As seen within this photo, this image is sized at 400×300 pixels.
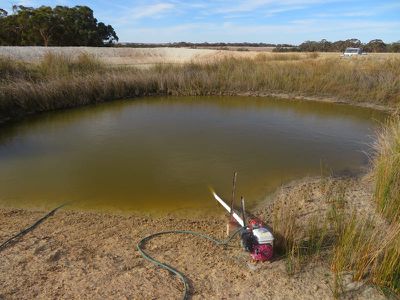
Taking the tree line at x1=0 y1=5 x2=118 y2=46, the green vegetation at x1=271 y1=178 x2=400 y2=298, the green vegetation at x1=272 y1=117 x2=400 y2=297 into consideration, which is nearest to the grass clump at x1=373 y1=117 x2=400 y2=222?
the green vegetation at x1=272 y1=117 x2=400 y2=297

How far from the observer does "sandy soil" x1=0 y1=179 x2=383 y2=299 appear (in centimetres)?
246

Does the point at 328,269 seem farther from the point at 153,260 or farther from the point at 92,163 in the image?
the point at 92,163

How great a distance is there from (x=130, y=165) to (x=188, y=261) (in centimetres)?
254

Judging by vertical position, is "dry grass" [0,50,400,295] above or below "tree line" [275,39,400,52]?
below

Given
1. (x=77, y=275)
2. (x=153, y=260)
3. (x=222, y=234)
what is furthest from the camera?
(x=222, y=234)

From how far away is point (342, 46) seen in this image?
123ft

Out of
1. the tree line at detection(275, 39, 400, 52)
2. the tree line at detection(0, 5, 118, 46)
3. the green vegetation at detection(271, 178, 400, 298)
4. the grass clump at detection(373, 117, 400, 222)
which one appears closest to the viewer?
the green vegetation at detection(271, 178, 400, 298)

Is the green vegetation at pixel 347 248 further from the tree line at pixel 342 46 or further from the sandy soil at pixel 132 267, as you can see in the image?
the tree line at pixel 342 46

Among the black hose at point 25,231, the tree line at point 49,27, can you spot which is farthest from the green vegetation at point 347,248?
the tree line at point 49,27

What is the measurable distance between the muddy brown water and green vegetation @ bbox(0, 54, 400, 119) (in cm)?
77

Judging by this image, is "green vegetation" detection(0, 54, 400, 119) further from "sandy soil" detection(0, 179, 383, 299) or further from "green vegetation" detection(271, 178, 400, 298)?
"green vegetation" detection(271, 178, 400, 298)

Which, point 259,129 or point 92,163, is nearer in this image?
point 92,163

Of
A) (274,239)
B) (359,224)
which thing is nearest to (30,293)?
(274,239)

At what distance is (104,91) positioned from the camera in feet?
33.4
